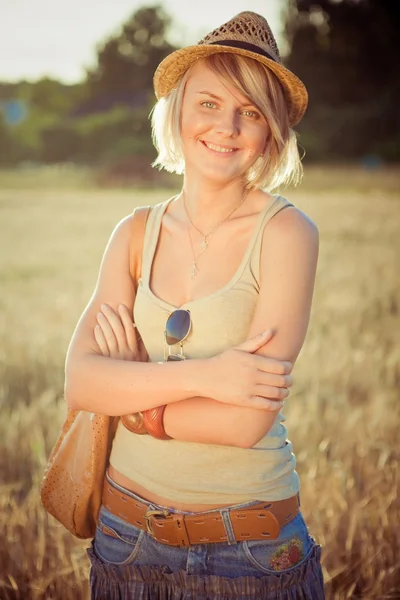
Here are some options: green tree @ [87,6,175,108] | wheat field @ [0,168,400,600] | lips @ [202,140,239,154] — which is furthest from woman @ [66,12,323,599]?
green tree @ [87,6,175,108]

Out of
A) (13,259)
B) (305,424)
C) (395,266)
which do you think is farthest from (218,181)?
(13,259)

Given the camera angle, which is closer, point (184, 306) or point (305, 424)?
point (184, 306)

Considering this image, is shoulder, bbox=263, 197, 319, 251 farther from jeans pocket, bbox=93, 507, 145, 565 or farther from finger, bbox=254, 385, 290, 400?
jeans pocket, bbox=93, 507, 145, 565

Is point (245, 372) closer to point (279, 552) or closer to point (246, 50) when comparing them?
point (279, 552)

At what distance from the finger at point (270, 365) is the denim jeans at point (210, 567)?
37cm

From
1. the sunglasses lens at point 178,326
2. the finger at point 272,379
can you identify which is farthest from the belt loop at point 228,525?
the sunglasses lens at point 178,326

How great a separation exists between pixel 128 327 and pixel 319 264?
8154 millimetres

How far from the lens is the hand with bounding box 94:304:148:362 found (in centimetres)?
196

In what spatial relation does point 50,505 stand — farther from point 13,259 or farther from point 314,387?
point 13,259

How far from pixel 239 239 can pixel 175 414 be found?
0.52 meters

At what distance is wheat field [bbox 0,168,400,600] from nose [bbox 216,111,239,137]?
4.97 ft

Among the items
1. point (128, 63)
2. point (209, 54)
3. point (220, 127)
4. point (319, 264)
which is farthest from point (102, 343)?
point (128, 63)

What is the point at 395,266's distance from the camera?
926cm

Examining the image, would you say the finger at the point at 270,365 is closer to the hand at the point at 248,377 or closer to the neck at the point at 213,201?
the hand at the point at 248,377
